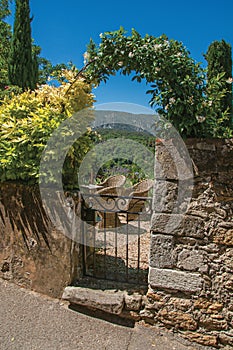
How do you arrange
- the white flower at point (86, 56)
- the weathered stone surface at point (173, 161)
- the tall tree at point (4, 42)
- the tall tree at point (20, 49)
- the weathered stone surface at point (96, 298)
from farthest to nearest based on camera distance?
1. the tall tree at point (4, 42)
2. the tall tree at point (20, 49)
3. the white flower at point (86, 56)
4. the weathered stone surface at point (96, 298)
5. the weathered stone surface at point (173, 161)

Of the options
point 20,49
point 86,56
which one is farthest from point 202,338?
point 20,49

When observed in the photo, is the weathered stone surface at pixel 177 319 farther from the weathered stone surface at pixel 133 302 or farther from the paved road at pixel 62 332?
the weathered stone surface at pixel 133 302

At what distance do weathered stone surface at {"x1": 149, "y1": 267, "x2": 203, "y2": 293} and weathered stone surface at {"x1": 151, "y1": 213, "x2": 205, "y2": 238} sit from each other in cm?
39

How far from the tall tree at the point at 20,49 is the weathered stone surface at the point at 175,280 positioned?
8.17 meters

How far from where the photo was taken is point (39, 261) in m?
2.89

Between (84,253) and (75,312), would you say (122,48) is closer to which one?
(84,253)

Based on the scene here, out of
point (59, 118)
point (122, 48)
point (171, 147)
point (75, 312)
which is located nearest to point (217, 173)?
point (171, 147)

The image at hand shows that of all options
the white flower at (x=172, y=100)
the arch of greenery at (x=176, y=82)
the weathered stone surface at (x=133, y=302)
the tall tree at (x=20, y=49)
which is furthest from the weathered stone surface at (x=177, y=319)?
the tall tree at (x=20, y=49)

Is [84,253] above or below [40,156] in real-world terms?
below

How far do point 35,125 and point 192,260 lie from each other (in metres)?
2.12

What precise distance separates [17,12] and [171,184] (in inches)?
365

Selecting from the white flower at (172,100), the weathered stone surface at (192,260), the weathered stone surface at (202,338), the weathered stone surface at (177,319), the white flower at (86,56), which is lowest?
the weathered stone surface at (202,338)

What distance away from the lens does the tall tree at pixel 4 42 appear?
10.2 metres

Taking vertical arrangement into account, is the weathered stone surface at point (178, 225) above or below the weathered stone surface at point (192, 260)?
above
